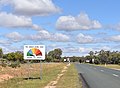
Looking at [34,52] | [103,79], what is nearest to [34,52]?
[34,52]

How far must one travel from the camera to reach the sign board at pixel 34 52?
27906 mm

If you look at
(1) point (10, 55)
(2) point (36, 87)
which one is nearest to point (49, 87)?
(2) point (36, 87)

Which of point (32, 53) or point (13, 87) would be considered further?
point (32, 53)

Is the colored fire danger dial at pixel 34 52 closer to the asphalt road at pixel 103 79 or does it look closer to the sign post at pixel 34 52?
the sign post at pixel 34 52

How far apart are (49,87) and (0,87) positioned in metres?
4.04

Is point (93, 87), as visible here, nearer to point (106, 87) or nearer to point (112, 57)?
point (106, 87)

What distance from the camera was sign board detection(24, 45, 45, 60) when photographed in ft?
91.6

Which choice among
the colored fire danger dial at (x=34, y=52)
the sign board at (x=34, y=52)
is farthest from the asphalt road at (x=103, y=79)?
the colored fire danger dial at (x=34, y=52)

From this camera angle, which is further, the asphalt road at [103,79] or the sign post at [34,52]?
the sign post at [34,52]

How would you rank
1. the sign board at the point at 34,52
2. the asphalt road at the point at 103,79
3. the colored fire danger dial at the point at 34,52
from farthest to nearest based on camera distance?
1. the colored fire danger dial at the point at 34,52
2. the sign board at the point at 34,52
3. the asphalt road at the point at 103,79

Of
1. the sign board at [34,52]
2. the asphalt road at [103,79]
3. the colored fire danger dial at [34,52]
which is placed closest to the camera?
the asphalt road at [103,79]

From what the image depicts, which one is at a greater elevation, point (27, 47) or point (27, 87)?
point (27, 47)

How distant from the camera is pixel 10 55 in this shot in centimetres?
16638

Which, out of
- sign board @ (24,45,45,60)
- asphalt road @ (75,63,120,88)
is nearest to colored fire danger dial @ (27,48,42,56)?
sign board @ (24,45,45,60)
